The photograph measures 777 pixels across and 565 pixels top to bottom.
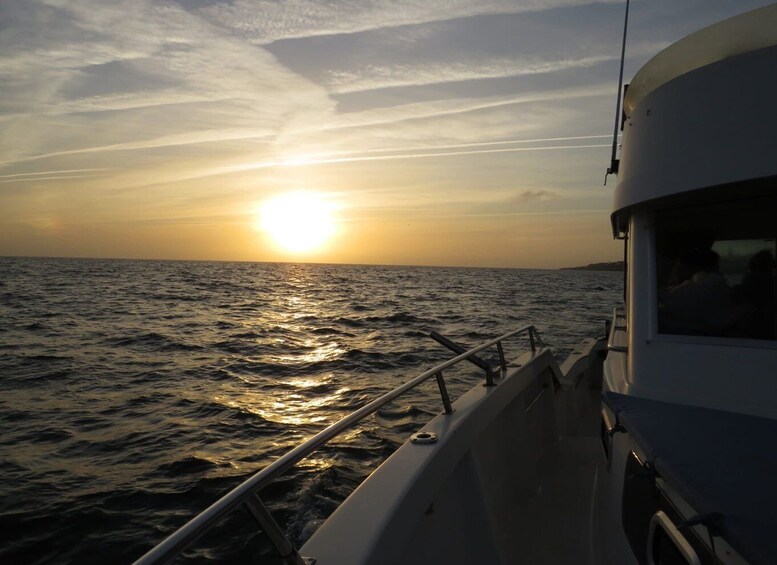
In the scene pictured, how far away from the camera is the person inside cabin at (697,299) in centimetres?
298

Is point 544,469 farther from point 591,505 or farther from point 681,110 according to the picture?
point 681,110

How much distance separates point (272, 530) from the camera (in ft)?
4.84

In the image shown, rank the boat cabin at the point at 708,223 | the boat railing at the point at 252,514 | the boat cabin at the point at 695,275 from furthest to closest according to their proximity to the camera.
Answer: the boat cabin at the point at 708,223 < the boat cabin at the point at 695,275 < the boat railing at the point at 252,514

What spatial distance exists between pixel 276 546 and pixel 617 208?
9.39 ft

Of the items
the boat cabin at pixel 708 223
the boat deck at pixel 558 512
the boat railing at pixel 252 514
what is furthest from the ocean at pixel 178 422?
the boat railing at pixel 252 514

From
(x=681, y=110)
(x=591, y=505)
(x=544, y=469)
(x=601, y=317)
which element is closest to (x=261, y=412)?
(x=544, y=469)

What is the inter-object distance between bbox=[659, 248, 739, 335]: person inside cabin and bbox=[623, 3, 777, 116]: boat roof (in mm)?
1031

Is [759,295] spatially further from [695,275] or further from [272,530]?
[272,530]

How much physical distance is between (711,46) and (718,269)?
3.90 feet

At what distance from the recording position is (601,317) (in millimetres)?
26375

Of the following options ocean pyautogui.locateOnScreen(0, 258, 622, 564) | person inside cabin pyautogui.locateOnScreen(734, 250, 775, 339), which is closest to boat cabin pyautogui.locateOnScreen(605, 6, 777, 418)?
person inside cabin pyautogui.locateOnScreen(734, 250, 775, 339)

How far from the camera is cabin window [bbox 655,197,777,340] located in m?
2.85

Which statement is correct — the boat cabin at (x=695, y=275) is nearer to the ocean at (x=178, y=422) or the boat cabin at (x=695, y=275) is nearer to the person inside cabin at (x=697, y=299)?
the person inside cabin at (x=697, y=299)

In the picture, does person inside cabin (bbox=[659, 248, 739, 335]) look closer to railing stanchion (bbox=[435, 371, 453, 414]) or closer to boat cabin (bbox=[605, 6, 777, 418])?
boat cabin (bbox=[605, 6, 777, 418])
